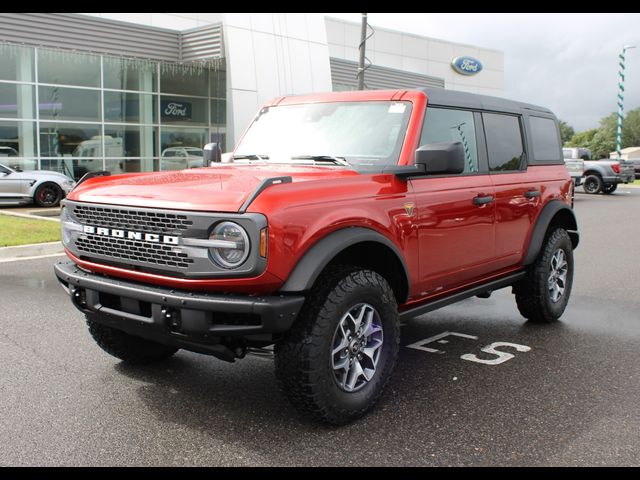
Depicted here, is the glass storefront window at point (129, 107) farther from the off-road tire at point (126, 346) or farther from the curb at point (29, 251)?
the off-road tire at point (126, 346)

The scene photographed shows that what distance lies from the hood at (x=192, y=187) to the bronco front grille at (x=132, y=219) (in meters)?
0.04

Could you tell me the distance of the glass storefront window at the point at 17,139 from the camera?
1948 centimetres

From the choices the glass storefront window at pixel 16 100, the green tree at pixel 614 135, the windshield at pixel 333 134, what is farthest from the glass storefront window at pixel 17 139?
the green tree at pixel 614 135

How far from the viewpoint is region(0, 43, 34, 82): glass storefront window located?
1948 centimetres

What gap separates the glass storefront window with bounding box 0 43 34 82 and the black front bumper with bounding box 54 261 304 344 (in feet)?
60.2

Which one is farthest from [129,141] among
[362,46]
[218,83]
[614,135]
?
[614,135]

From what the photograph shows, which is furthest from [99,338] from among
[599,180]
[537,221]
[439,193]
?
[599,180]

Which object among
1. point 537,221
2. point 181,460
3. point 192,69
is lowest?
point 181,460

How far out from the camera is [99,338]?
460 cm

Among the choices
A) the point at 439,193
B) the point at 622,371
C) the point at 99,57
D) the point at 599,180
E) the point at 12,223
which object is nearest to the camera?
the point at 439,193

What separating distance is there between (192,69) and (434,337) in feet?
64.2

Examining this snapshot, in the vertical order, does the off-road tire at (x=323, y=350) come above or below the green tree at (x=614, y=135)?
below

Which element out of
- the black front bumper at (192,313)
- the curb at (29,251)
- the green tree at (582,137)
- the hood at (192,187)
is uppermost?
the green tree at (582,137)

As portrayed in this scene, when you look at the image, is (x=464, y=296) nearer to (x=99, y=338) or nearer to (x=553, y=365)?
(x=553, y=365)
